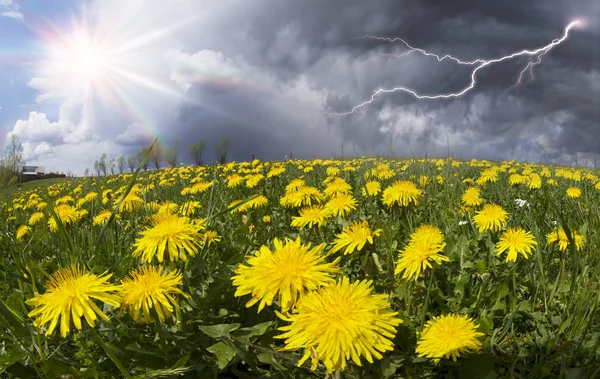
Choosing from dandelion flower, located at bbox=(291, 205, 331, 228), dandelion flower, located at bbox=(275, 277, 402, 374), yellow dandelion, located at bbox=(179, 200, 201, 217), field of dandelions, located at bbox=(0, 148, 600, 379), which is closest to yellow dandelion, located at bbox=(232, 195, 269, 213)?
yellow dandelion, located at bbox=(179, 200, 201, 217)

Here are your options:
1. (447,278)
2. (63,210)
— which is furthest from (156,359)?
(63,210)

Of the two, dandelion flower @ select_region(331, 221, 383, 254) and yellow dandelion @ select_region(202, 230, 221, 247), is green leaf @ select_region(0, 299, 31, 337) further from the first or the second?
dandelion flower @ select_region(331, 221, 383, 254)

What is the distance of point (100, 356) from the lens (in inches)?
55.5

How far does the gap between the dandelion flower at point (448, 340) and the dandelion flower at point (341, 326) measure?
352 mm

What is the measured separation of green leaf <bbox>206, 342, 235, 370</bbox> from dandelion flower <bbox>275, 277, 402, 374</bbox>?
35cm


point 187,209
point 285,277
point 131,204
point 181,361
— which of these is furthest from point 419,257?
point 131,204

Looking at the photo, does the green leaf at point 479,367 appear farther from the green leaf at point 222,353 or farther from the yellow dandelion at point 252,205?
the yellow dandelion at point 252,205

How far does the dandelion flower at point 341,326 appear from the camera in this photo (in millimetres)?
1001

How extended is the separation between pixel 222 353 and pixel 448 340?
2.64ft

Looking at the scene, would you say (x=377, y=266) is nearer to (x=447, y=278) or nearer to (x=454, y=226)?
(x=447, y=278)

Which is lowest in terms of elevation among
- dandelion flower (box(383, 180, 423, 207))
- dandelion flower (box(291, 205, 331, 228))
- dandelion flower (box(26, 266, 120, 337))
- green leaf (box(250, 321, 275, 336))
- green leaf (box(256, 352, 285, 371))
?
green leaf (box(256, 352, 285, 371))

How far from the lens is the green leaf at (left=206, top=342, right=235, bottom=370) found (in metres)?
1.29

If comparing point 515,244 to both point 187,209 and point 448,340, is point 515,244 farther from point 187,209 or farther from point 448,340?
point 187,209

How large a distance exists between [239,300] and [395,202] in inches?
59.9
